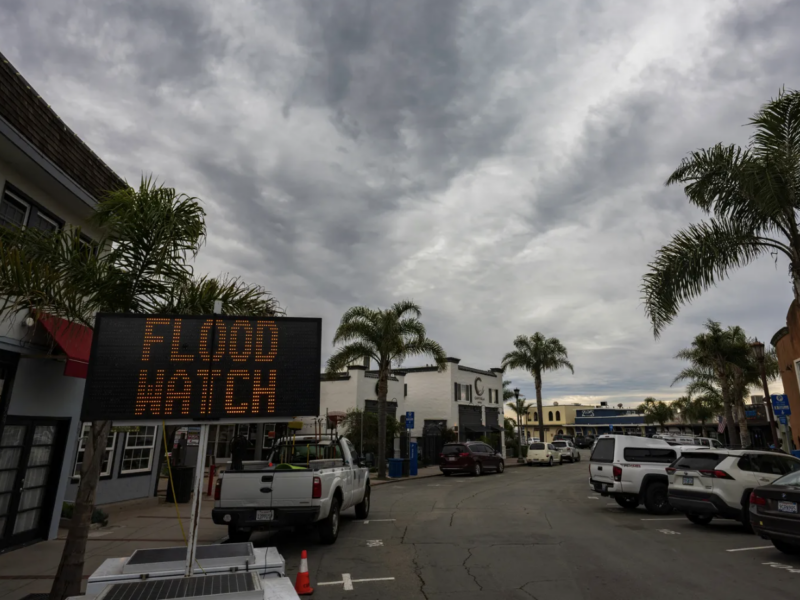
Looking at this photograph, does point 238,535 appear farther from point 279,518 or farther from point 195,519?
point 195,519

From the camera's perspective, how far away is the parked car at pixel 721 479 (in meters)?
9.99

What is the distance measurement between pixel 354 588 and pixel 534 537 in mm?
4582

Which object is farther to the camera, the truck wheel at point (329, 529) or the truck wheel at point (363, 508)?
the truck wheel at point (363, 508)

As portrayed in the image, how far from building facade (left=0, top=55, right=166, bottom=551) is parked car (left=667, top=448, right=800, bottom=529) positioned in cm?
1184

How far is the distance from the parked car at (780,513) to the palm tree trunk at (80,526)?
9461 millimetres

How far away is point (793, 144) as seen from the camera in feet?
34.2

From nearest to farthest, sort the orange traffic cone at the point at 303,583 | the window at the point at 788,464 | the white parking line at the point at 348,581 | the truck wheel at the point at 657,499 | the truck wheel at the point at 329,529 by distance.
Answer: the orange traffic cone at the point at 303,583, the white parking line at the point at 348,581, the truck wheel at the point at 329,529, the window at the point at 788,464, the truck wheel at the point at 657,499

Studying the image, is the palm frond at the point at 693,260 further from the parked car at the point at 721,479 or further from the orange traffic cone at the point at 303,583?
the orange traffic cone at the point at 303,583

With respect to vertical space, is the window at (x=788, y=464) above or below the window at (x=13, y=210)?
below

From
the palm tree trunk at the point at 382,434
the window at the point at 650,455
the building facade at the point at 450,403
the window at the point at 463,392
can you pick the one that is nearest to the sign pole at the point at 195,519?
the window at the point at 650,455

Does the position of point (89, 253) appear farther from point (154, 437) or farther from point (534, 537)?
point (154, 437)

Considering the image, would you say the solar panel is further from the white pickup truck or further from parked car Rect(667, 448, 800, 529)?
parked car Rect(667, 448, 800, 529)

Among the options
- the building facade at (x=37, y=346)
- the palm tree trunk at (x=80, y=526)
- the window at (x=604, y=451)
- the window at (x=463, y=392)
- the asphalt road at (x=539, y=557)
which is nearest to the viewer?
Answer: the palm tree trunk at (x=80, y=526)

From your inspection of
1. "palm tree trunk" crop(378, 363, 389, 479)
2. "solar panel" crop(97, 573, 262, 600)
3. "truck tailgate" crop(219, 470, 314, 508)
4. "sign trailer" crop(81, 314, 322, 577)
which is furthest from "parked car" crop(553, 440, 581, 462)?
"solar panel" crop(97, 573, 262, 600)
